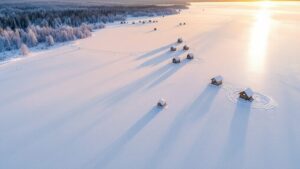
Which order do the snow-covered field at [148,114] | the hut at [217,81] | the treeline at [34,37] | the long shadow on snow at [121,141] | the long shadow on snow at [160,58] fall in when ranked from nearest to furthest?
1. the long shadow on snow at [121,141]
2. the snow-covered field at [148,114]
3. the hut at [217,81]
4. the long shadow on snow at [160,58]
5. the treeline at [34,37]

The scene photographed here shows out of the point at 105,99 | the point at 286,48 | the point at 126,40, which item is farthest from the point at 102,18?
the point at 105,99

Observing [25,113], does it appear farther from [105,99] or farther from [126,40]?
[126,40]

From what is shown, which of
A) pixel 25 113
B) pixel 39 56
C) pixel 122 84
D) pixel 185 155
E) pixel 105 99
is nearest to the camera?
pixel 185 155

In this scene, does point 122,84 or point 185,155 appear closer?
point 185,155

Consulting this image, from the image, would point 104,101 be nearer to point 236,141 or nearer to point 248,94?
point 236,141

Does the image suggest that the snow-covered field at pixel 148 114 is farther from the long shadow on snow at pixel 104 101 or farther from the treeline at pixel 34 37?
the treeline at pixel 34 37

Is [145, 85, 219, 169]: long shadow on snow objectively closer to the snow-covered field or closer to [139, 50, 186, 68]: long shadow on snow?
the snow-covered field

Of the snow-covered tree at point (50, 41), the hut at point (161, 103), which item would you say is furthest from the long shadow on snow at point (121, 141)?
the snow-covered tree at point (50, 41)

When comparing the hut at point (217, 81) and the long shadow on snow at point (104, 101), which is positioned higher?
the hut at point (217, 81)
